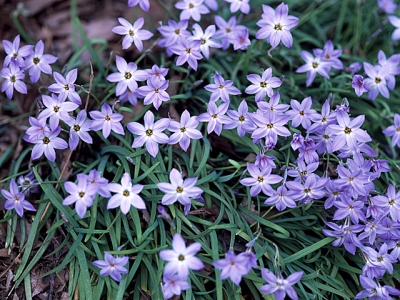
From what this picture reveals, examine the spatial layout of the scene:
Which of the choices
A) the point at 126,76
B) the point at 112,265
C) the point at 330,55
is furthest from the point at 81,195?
the point at 330,55

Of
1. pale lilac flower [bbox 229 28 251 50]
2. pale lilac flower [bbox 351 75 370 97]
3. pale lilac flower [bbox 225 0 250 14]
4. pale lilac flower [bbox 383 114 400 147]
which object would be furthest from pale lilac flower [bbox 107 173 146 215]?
pale lilac flower [bbox 383 114 400 147]

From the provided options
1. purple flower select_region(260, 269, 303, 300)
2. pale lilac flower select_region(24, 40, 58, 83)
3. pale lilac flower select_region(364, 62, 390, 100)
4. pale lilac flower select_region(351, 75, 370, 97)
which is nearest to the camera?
purple flower select_region(260, 269, 303, 300)

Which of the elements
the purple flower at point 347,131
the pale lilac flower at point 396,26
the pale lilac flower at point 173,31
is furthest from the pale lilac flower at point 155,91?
the pale lilac flower at point 396,26

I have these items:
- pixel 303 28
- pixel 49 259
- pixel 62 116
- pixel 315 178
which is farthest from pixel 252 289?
pixel 303 28

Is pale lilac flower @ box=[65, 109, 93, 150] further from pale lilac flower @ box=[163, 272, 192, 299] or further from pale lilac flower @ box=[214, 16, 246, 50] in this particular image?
pale lilac flower @ box=[214, 16, 246, 50]

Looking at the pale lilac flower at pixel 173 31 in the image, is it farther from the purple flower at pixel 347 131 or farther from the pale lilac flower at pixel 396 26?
the pale lilac flower at pixel 396 26

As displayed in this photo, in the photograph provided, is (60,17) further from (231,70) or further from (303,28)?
(303,28)
